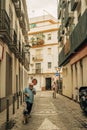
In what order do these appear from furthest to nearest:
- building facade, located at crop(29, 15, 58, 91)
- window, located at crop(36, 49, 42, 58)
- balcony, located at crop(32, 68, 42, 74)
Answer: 1. window, located at crop(36, 49, 42, 58)
2. balcony, located at crop(32, 68, 42, 74)
3. building facade, located at crop(29, 15, 58, 91)

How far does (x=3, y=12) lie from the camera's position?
51.5 ft

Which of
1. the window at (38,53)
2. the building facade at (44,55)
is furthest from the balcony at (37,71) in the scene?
the window at (38,53)

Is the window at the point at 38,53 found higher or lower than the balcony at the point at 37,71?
higher

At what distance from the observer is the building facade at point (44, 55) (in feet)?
201

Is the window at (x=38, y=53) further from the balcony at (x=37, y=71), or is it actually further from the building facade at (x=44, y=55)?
the balcony at (x=37, y=71)

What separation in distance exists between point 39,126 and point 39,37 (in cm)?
5313

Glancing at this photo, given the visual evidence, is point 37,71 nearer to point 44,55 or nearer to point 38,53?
point 44,55

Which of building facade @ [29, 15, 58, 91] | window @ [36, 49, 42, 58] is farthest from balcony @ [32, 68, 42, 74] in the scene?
window @ [36, 49, 42, 58]

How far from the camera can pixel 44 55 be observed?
6259 centimetres

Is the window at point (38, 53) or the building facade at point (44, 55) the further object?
the window at point (38, 53)

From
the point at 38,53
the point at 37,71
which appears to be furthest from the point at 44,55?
the point at 37,71

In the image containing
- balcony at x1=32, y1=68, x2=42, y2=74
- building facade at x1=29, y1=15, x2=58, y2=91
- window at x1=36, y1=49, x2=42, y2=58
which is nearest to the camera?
building facade at x1=29, y1=15, x2=58, y2=91

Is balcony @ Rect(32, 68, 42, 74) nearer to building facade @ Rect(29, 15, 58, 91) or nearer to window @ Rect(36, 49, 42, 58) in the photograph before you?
building facade @ Rect(29, 15, 58, 91)

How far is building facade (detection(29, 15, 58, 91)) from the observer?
201 feet
